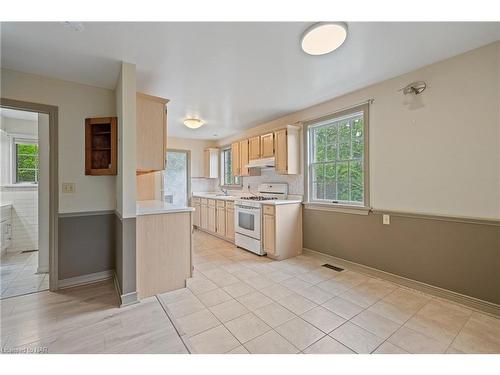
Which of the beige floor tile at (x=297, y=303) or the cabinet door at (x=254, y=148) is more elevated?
the cabinet door at (x=254, y=148)

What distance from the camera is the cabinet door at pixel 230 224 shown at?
4406 millimetres

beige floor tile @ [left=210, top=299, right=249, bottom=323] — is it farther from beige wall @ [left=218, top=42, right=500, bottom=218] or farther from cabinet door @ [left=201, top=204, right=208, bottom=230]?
cabinet door @ [left=201, top=204, right=208, bottom=230]

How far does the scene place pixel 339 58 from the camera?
7.26 ft

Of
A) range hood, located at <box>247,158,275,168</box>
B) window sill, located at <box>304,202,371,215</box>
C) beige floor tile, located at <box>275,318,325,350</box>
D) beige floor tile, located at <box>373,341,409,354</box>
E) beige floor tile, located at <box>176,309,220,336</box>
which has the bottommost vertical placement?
beige floor tile, located at <box>176,309,220,336</box>

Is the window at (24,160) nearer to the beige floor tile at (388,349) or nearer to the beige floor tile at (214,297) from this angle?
the beige floor tile at (214,297)

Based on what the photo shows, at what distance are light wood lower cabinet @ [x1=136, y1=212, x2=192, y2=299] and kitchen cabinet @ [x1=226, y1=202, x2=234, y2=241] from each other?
1825mm

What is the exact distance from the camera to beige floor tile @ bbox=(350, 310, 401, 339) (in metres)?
1.76

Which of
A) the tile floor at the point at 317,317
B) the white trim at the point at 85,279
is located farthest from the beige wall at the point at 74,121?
the tile floor at the point at 317,317

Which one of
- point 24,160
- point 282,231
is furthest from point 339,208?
point 24,160

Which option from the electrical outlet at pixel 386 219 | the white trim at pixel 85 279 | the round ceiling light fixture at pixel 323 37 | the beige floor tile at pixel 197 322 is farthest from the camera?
the electrical outlet at pixel 386 219

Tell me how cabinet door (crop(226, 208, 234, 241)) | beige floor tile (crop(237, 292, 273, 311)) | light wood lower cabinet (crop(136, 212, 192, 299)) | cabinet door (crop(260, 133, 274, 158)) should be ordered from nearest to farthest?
1. beige floor tile (crop(237, 292, 273, 311))
2. light wood lower cabinet (crop(136, 212, 192, 299))
3. cabinet door (crop(260, 133, 274, 158))
4. cabinet door (crop(226, 208, 234, 241))

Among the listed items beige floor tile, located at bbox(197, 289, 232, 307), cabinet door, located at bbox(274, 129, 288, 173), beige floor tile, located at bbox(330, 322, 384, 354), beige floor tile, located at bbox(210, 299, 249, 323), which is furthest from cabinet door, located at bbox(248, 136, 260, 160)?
beige floor tile, located at bbox(330, 322, 384, 354)

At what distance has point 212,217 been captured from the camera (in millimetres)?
5055

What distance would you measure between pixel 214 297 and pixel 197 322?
0.44 meters
